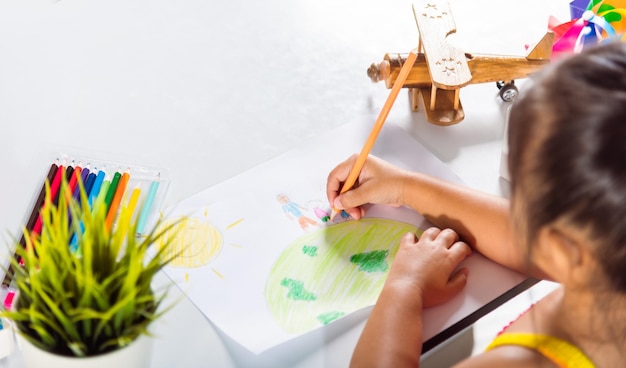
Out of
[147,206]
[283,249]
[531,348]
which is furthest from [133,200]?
[531,348]

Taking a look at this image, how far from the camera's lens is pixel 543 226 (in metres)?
0.53

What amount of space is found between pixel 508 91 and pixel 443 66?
0.34 ft

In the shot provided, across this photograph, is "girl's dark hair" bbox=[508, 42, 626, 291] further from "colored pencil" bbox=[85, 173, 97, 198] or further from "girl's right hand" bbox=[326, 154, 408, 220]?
"colored pencil" bbox=[85, 173, 97, 198]

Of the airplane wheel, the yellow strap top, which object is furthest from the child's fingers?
the airplane wheel

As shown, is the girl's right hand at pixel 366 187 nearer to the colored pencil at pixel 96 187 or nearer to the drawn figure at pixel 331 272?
the drawn figure at pixel 331 272

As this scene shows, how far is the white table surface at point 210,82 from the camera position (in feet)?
2.73

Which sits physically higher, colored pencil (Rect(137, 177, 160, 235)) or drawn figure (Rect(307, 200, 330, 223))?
colored pencil (Rect(137, 177, 160, 235))

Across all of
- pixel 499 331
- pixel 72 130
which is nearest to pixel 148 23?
pixel 72 130

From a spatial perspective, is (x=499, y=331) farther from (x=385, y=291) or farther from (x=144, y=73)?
(x=144, y=73)

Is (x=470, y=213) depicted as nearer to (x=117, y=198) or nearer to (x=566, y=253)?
(x=566, y=253)

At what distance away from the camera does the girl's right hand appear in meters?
0.79

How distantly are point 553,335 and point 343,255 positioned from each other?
0.66 ft

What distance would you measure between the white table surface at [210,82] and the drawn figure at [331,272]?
4.3 inches

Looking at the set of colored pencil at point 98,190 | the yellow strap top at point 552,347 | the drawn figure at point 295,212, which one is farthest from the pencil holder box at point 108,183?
the yellow strap top at point 552,347
